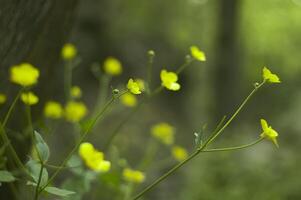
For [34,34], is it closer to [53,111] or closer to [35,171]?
[53,111]

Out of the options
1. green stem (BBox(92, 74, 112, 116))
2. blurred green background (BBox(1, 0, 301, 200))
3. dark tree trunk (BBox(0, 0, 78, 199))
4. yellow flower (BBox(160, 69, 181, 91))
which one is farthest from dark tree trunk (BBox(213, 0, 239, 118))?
yellow flower (BBox(160, 69, 181, 91))

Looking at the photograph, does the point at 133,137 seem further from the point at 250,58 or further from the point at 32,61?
the point at 32,61

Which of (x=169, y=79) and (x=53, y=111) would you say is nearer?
(x=169, y=79)

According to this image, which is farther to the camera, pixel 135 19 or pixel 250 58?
pixel 250 58

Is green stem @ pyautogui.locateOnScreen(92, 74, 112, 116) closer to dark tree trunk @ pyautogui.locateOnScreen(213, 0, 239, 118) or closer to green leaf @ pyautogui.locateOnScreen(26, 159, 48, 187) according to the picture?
green leaf @ pyautogui.locateOnScreen(26, 159, 48, 187)

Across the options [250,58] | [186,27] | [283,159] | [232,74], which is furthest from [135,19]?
Answer: [283,159]

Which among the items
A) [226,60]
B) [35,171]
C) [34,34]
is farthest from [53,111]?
[226,60]
